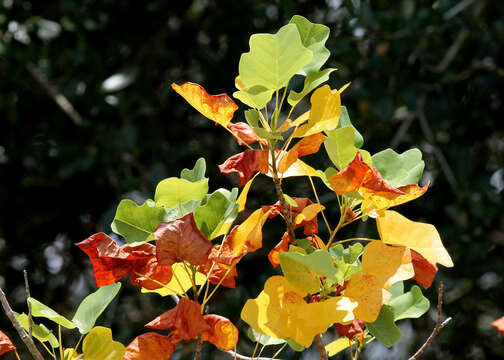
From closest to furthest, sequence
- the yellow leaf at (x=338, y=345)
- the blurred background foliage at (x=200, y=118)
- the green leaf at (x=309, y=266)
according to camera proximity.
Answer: the green leaf at (x=309, y=266) → the yellow leaf at (x=338, y=345) → the blurred background foliage at (x=200, y=118)

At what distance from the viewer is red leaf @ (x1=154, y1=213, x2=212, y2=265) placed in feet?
1.26

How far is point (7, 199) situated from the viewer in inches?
67.9

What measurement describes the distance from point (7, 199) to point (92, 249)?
4.65 ft

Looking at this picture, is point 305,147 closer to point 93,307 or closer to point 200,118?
point 93,307

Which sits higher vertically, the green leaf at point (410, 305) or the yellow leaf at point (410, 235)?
the yellow leaf at point (410, 235)

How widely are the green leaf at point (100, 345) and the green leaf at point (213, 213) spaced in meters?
0.09

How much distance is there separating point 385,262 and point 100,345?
7.6 inches

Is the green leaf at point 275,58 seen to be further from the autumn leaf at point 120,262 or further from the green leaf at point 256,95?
the autumn leaf at point 120,262

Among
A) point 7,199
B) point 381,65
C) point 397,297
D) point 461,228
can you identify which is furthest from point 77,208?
point 397,297

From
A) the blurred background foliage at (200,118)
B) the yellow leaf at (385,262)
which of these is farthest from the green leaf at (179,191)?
the blurred background foliage at (200,118)

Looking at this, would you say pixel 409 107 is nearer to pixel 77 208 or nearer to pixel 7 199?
pixel 77 208

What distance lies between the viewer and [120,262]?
0.42m

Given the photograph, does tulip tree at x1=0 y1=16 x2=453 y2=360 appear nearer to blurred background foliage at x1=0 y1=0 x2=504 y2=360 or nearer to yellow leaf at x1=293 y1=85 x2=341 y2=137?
yellow leaf at x1=293 y1=85 x2=341 y2=137

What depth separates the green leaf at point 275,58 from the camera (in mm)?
398
